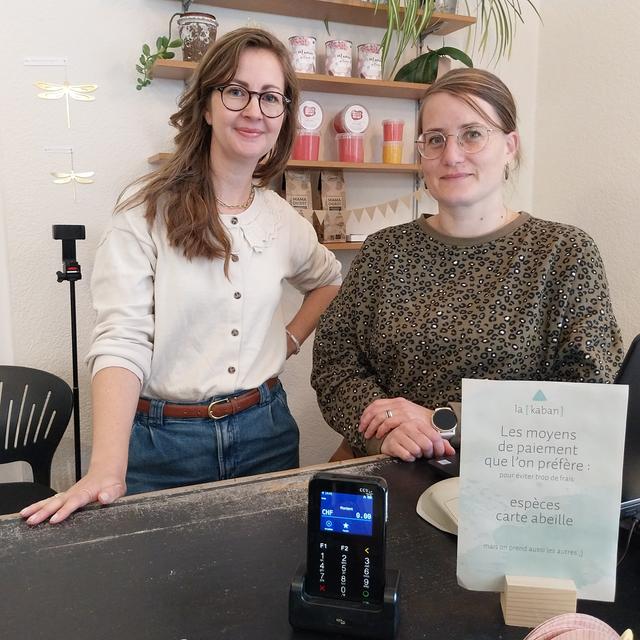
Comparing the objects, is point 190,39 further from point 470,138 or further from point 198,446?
point 198,446

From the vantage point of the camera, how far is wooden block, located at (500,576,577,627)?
65 centimetres

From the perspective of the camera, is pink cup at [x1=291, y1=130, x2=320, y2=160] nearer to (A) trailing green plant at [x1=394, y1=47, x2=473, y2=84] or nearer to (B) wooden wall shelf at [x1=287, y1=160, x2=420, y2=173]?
(B) wooden wall shelf at [x1=287, y1=160, x2=420, y2=173]

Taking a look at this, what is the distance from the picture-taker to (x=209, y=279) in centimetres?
138

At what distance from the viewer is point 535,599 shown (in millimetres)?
663

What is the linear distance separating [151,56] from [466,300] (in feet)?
4.37

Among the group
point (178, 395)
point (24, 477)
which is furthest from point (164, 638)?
point (24, 477)

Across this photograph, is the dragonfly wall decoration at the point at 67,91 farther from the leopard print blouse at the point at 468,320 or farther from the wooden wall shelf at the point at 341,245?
the leopard print blouse at the point at 468,320

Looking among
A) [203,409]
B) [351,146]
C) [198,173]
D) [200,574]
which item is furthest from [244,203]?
[200,574]

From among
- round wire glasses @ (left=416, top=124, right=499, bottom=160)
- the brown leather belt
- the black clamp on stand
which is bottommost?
the brown leather belt

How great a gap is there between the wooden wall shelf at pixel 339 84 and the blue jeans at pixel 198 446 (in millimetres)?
1108

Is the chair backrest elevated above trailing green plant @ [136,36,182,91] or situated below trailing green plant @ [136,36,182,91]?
below

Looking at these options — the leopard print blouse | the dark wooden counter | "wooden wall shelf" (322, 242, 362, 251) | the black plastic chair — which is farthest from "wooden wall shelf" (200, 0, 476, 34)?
the dark wooden counter

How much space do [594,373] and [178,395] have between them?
886 millimetres

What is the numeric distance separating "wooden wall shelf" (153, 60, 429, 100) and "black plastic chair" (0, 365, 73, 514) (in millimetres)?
1036
